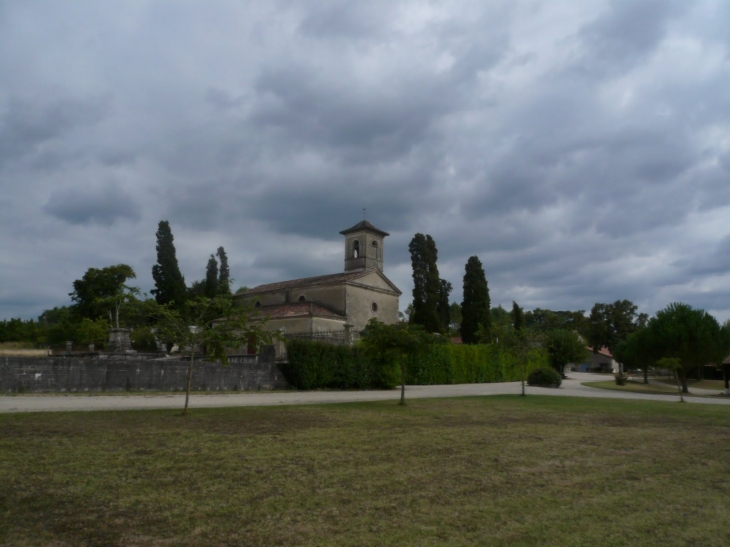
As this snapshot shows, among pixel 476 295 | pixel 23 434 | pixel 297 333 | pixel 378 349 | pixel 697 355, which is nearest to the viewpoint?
pixel 23 434

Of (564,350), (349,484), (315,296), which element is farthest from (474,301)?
(349,484)

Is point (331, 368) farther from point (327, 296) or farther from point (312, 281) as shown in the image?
point (312, 281)

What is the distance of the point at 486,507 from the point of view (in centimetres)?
618

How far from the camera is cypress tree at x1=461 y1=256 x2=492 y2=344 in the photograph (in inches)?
2080

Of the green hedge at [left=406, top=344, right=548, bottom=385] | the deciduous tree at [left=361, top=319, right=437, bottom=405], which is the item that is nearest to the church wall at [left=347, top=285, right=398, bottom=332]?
the green hedge at [left=406, top=344, right=548, bottom=385]

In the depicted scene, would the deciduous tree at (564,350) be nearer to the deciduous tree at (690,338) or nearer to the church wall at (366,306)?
the church wall at (366,306)

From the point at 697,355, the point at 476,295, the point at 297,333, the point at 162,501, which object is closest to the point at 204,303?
the point at 162,501

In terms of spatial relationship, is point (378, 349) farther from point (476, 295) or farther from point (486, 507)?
point (476, 295)

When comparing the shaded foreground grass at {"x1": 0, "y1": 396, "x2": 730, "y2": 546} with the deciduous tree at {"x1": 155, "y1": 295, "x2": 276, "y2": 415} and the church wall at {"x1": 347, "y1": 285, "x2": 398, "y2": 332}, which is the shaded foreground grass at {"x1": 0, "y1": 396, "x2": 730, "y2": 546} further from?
the church wall at {"x1": 347, "y1": 285, "x2": 398, "y2": 332}

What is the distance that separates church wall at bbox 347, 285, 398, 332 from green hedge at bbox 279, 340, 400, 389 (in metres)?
11.9

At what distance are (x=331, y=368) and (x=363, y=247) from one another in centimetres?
2402

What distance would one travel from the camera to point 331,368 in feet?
91.6

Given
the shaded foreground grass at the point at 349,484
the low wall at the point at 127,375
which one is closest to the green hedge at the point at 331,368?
the low wall at the point at 127,375

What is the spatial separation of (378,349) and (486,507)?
12591 mm
